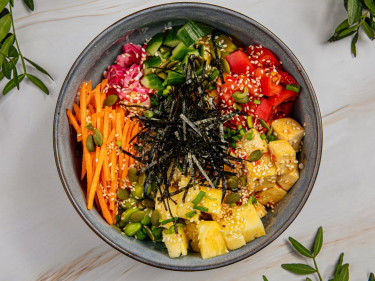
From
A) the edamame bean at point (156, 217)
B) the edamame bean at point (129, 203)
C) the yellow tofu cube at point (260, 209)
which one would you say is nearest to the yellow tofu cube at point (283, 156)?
the yellow tofu cube at point (260, 209)

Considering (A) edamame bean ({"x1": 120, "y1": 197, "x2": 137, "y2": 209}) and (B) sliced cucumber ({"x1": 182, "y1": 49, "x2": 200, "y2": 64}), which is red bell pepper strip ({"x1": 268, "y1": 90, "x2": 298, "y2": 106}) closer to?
(B) sliced cucumber ({"x1": 182, "y1": 49, "x2": 200, "y2": 64})

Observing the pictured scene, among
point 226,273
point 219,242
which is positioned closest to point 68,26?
point 219,242

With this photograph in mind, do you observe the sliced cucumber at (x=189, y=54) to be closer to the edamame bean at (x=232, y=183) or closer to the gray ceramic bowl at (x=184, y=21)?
the gray ceramic bowl at (x=184, y=21)

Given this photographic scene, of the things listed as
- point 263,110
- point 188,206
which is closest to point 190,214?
point 188,206

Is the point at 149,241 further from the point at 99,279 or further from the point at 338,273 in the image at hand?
the point at 338,273

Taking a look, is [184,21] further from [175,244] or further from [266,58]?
[175,244]
